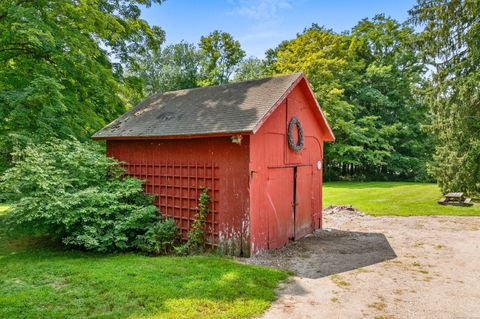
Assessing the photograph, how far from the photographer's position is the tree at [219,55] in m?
36.8

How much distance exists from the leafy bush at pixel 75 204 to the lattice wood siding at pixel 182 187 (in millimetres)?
401

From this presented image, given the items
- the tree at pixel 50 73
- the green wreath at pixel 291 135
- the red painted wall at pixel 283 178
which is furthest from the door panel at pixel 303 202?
the tree at pixel 50 73

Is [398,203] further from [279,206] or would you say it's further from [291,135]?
[279,206]

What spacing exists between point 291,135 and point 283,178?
1236mm

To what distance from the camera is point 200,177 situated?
8.69 meters

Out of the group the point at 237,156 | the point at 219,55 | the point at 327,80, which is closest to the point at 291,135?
the point at 237,156

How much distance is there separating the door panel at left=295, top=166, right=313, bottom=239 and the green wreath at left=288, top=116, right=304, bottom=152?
0.74 m

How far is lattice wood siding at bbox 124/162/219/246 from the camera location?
8.43 metres

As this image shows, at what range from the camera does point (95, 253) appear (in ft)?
26.6

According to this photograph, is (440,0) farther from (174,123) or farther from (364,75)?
(364,75)

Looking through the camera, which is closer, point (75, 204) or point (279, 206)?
point (75, 204)

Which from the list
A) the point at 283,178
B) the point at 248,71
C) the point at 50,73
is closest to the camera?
the point at 283,178

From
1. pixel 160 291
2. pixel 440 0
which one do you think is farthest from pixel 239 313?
pixel 440 0

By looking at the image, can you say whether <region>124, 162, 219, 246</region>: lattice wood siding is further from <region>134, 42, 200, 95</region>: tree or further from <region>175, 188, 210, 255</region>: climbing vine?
<region>134, 42, 200, 95</region>: tree
